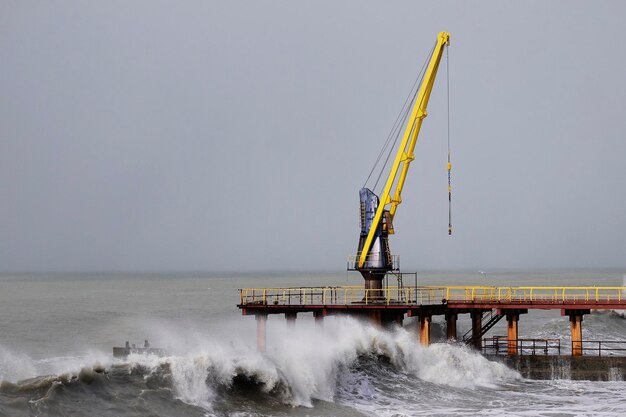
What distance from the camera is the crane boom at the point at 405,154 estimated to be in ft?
170

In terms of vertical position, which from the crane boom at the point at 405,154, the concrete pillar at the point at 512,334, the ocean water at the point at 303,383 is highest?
the crane boom at the point at 405,154

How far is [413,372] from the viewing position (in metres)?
A: 42.1

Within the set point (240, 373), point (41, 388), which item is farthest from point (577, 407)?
point (41, 388)

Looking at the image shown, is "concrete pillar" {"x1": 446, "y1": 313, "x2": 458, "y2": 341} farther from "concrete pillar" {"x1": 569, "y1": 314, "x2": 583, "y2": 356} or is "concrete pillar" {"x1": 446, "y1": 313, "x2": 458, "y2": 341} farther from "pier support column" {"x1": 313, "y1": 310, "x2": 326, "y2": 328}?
"pier support column" {"x1": 313, "y1": 310, "x2": 326, "y2": 328}

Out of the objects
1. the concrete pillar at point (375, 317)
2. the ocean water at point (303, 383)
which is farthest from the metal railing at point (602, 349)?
the concrete pillar at point (375, 317)

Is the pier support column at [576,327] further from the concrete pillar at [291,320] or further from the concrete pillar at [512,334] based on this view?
the concrete pillar at [291,320]

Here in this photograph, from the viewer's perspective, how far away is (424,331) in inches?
1778

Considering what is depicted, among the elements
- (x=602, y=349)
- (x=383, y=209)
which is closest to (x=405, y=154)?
(x=383, y=209)

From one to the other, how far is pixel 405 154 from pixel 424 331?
1223 centimetres

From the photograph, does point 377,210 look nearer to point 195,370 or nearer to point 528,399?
point 528,399

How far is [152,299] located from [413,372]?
8828 centimetres

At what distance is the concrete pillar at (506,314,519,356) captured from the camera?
147 ft

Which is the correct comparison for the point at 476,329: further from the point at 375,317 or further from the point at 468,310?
the point at 375,317

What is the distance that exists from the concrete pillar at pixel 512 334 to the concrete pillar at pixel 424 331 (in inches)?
155
